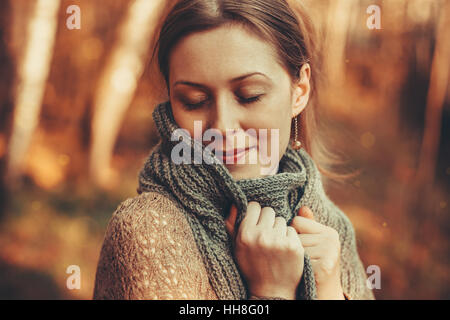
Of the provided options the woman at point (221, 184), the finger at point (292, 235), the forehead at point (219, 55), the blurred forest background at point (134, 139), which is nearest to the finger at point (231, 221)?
the woman at point (221, 184)

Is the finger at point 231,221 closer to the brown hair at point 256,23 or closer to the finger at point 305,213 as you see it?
the finger at point 305,213

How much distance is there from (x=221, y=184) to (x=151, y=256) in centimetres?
22

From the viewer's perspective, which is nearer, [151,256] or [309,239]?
[151,256]

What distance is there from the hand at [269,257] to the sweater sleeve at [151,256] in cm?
10

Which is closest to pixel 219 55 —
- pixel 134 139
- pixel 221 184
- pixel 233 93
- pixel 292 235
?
pixel 233 93

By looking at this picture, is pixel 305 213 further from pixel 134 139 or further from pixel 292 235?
pixel 134 139

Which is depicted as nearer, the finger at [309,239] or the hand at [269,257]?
the hand at [269,257]

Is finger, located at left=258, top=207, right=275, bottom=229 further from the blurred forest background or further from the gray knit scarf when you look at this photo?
the blurred forest background

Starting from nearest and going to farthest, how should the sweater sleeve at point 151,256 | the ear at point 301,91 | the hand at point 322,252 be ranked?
the sweater sleeve at point 151,256 → the hand at point 322,252 → the ear at point 301,91

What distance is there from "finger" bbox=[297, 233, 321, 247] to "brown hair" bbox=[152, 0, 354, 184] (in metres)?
0.38

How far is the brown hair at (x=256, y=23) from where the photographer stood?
0.95 metres

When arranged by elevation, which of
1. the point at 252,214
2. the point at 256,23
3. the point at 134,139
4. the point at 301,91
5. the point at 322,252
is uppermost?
the point at 256,23

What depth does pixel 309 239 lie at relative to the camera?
1.03 meters

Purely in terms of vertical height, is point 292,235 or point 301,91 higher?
point 301,91
